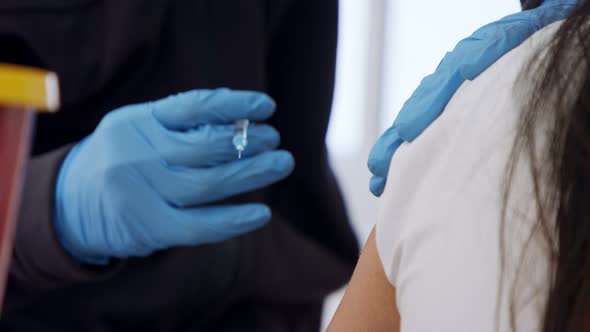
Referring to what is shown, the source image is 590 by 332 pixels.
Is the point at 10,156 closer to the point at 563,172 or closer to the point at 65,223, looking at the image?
the point at 563,172

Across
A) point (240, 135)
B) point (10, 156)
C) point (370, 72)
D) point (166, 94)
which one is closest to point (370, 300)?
point (10, 156)

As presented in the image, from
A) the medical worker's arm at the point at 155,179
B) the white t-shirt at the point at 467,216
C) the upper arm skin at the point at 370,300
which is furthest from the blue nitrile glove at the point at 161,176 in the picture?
the white t-shirt at the point at 467,216

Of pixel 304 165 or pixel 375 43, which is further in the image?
pixel 375 43

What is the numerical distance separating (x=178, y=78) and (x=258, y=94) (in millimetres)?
160

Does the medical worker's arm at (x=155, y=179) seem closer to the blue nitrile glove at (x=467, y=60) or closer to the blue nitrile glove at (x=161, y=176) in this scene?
the blue nitrile glove at (x=161, y=176)

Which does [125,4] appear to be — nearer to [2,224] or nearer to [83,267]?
[83,267]

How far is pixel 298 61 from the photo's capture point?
3.99 feet

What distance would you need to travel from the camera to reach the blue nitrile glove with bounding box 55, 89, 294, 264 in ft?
3.48

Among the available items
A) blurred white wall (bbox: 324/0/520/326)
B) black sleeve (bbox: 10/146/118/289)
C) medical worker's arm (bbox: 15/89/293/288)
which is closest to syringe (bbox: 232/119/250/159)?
medical worker's arm (bbox: 15/89/293/288)

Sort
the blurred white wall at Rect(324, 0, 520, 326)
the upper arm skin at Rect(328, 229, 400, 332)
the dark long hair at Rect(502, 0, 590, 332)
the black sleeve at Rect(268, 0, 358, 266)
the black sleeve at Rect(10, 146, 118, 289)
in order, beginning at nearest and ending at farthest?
1. the dark long hair at Rect(502, 0, 590, 332)
2. the upper arm skin at Rect(328, 229, 400, 332)
3. the black sleeve at Rect(10, 146, 118, 289)
4. the black sleeve at Rect(268, 0, 358, 266)
5. the blurred white wall at Rect(324, 0, 520, 326)

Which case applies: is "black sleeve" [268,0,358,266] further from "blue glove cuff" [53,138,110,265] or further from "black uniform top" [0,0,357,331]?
"blue glove cuff" [53,138,110,265]

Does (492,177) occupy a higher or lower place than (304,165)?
higher

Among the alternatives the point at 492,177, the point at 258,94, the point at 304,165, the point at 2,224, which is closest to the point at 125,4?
the point at 258,94

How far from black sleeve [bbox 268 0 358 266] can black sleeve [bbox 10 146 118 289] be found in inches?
13.3
